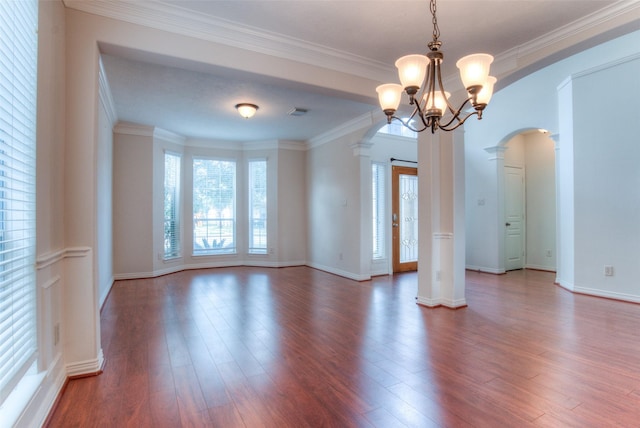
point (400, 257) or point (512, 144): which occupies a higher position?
point (512, 144)

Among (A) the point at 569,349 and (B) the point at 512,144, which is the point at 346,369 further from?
(B) the point at 512,144

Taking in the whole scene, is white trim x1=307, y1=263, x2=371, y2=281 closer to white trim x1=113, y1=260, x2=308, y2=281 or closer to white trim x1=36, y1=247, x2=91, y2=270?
white trim x1=113, y1=260, x2=308, y2=281

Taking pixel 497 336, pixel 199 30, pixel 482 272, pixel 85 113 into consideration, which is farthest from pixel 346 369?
pixel 482 272

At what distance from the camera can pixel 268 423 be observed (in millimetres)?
1771

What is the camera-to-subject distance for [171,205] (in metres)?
6.38

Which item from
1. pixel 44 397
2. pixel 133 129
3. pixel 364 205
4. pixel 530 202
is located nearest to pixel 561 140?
pixel 530 202

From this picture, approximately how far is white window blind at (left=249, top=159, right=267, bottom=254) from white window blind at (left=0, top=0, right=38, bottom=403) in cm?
534

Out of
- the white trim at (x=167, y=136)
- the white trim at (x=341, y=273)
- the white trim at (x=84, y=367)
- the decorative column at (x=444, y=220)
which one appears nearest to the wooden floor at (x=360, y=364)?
the white trim at (x=84, y=367)

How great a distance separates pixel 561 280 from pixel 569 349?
9.69 ft

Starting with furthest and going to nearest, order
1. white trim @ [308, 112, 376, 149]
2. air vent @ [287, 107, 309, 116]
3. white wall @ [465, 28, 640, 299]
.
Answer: white trim @ [308, 112, 376, 149]
air vent @ [287, 107, 309, 116]
white wall @ [465, 28, 640, 299]

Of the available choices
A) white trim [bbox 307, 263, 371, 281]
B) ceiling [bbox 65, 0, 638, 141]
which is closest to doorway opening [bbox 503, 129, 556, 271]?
white trim [bbox 307, 263, 371, 281]

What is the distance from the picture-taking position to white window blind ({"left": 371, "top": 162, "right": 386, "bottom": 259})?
606 centimetres

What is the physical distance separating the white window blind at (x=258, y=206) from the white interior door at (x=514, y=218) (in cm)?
497

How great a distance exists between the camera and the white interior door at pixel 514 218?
21.6 feet
